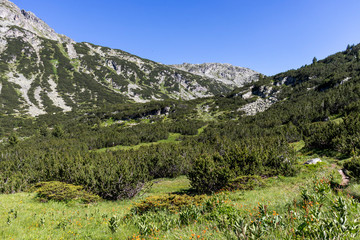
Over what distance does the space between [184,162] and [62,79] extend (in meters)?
151

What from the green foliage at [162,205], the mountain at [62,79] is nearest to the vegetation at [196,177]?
the green foliage at [162,205]

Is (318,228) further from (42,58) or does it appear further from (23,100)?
(42,58)

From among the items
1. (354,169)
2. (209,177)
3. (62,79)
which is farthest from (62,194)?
(62,79)

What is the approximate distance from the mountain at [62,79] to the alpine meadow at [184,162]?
1.54 m

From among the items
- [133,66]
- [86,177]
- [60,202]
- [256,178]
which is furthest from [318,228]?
[133,66]

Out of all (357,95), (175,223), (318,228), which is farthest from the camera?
(357,95)

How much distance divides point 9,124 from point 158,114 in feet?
190

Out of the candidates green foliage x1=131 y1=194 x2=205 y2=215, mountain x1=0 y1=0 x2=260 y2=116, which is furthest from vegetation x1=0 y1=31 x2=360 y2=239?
mountain x1=0 y1=0 x2=260 y2=116

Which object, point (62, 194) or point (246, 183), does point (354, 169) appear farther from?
point (62, 194)

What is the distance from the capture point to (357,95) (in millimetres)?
36406

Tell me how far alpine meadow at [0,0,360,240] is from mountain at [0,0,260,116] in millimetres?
1536

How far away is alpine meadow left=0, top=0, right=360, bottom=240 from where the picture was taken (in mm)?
5512

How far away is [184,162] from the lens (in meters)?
25.2

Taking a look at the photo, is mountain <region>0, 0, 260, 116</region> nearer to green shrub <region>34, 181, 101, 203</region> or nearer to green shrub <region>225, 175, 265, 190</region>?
green shrub <region>34, 181, 101, 203</region>
